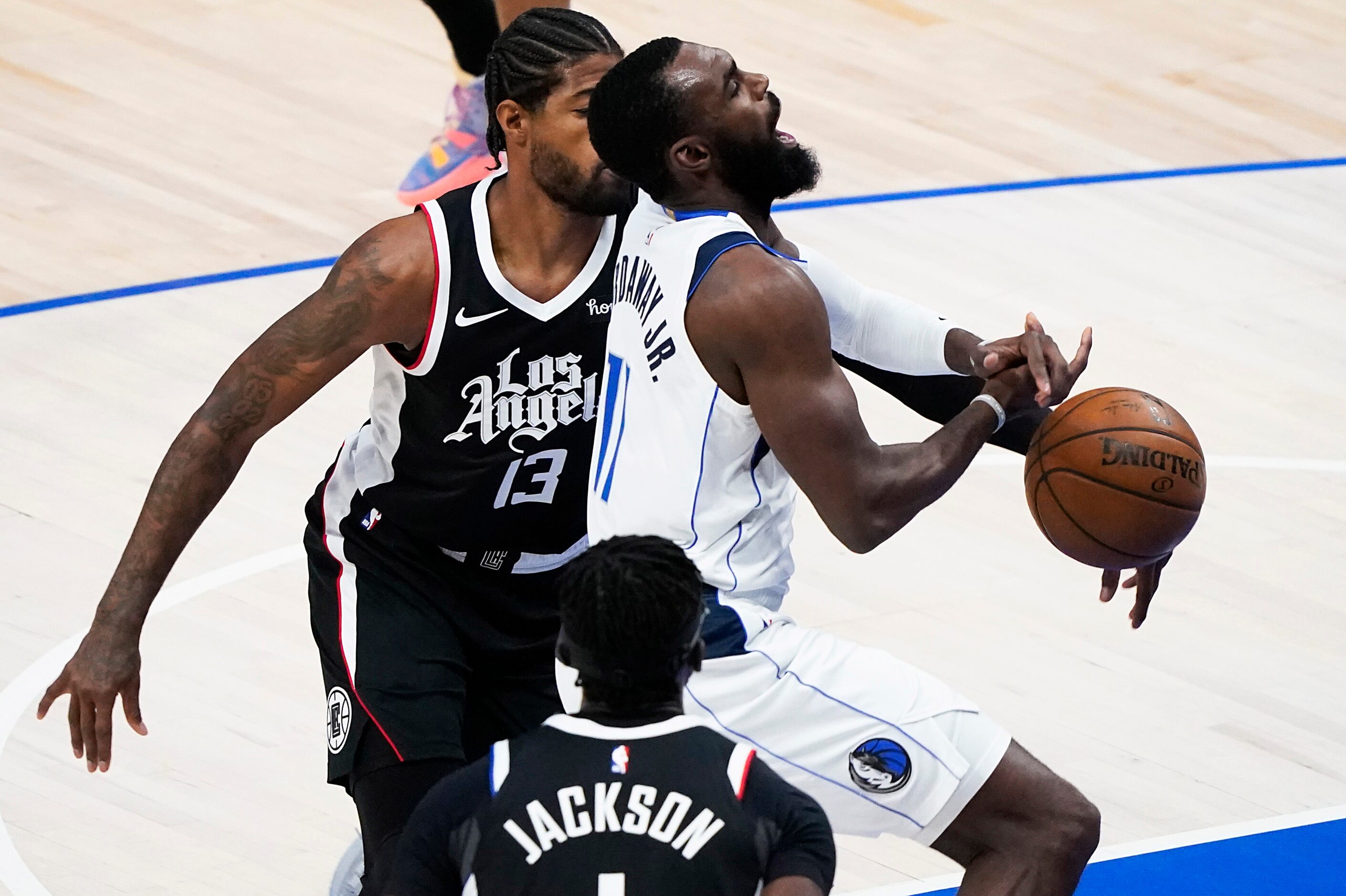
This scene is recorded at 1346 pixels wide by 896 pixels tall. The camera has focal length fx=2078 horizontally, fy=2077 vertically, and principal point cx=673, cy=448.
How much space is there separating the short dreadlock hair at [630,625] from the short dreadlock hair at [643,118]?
38.3 inches

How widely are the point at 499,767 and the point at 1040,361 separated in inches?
51.5

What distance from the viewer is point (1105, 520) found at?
3.77 m

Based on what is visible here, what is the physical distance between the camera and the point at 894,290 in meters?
7.74

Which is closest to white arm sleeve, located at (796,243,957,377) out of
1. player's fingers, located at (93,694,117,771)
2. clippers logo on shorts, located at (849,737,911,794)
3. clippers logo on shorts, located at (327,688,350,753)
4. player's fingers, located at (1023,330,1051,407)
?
player's fingers, located at (1023,330,1051,407)

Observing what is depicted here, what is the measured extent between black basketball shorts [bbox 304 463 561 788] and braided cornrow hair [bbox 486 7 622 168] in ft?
2.91

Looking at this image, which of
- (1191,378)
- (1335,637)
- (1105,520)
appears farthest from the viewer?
(1191,378)

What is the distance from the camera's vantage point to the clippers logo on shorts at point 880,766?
136 inches

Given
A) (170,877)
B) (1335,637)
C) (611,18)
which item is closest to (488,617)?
(170,877)

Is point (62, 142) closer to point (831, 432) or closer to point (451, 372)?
point (451, 372)

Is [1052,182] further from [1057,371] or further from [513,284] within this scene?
[1057,371]

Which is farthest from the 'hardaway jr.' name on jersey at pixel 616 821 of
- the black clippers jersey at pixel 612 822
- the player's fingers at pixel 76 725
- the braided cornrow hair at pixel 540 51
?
the braided cornrow hair at pixel 540 51

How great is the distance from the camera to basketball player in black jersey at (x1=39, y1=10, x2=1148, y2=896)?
3869 millimetres

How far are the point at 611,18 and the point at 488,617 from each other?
672 cm

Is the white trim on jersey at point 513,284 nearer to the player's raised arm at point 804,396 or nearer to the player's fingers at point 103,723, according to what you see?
the player's raised arm at point 804,396
